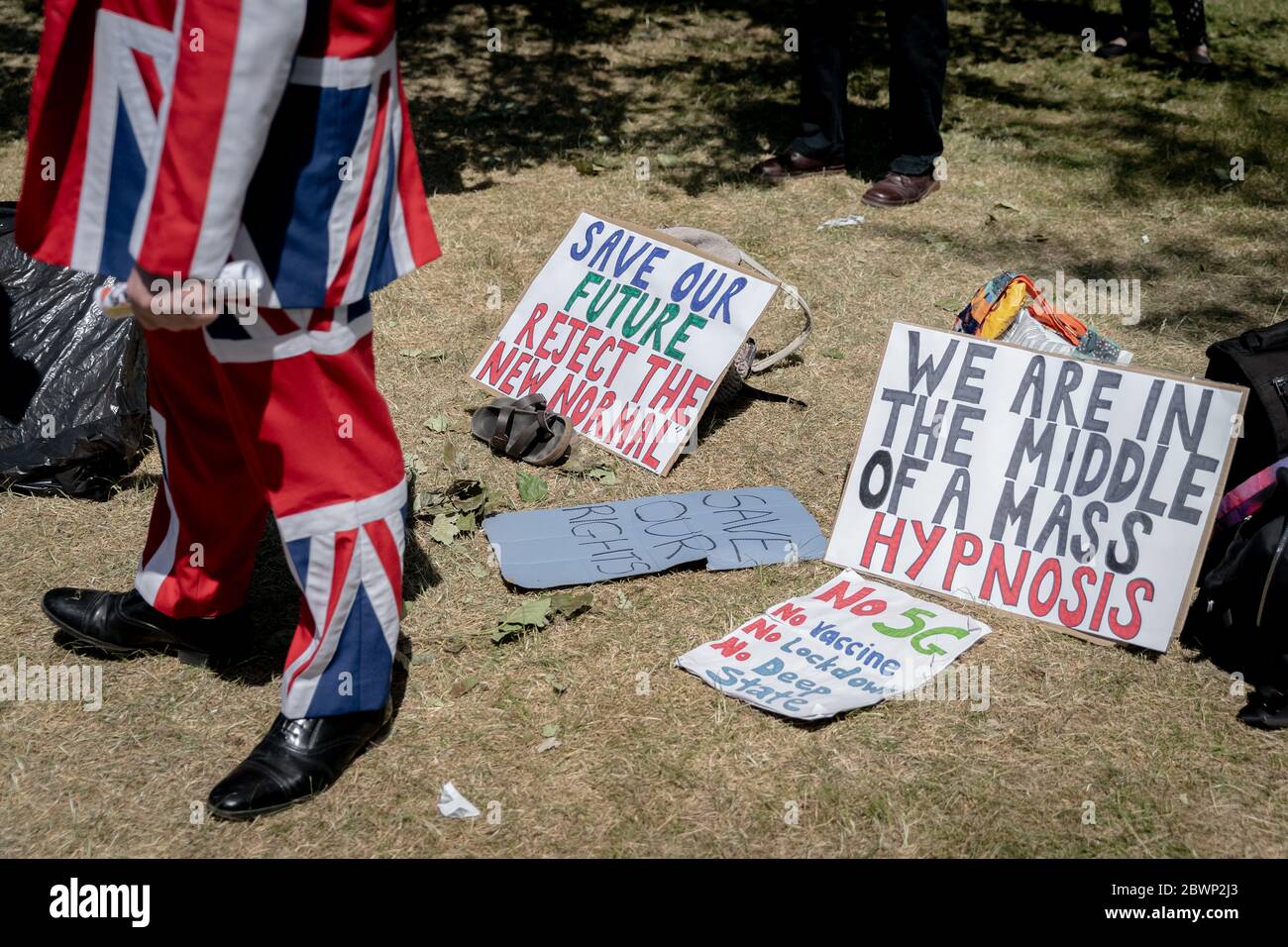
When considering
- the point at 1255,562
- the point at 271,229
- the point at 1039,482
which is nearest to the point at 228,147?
the point at 271,229

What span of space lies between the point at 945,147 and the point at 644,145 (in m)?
1.73

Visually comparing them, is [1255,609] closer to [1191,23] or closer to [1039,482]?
[1039,482]

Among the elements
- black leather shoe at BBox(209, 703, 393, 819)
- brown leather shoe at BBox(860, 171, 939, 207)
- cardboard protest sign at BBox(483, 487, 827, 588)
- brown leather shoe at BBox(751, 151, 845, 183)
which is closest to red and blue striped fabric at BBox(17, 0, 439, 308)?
black leather shoe at BBox(209, 703, 393, 819)

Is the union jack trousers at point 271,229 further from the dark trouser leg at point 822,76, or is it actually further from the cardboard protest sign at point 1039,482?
the dark trouser leg at point 822,76

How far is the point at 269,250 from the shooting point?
7.26ft

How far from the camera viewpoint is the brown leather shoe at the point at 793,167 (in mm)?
6355

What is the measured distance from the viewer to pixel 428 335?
4832 millimetres

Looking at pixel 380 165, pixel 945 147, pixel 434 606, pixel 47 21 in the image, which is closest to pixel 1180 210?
pixel 945 147

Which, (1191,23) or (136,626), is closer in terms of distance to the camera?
(136,626)

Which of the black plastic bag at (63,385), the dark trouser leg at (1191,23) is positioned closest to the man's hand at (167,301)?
the black plastic bag at (63,385)

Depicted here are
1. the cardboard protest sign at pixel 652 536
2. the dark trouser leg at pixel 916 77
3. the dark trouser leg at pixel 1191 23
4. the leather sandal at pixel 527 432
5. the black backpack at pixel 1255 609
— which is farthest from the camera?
the dark trouser leg at pixel 1191 23

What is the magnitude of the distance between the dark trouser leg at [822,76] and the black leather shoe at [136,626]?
438 cm

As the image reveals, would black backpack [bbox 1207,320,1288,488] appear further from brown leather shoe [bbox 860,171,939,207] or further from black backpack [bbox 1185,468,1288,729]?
brown leather shoe [bbox 860,171,939,207]

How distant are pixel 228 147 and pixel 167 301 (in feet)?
0.97
